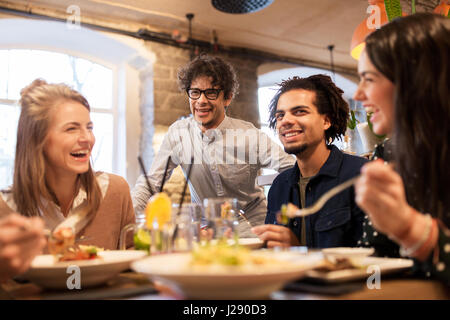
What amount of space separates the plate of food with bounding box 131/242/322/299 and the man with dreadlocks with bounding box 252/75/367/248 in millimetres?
678

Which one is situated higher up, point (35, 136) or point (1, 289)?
point (35, 136)

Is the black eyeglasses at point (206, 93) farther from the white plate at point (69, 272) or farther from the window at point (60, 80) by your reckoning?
the window at point (60, 80)

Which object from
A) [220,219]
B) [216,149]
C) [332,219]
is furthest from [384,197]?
[216,149]

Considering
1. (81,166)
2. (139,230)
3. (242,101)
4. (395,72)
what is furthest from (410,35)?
(242,101)

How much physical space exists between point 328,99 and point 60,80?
12.1ft

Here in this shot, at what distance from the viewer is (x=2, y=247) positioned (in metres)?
0.82

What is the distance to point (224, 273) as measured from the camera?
70 centimetres

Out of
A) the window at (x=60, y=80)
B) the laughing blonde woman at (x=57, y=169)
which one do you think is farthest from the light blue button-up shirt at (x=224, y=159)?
the window at (x=60, y=80)

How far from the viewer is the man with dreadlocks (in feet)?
5.46

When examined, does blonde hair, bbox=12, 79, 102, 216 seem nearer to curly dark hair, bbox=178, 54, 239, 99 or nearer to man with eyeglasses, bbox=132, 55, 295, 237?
man with eyeglasses, bbox=132, 55, 295, 237

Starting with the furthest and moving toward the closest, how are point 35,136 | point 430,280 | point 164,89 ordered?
point 164,89 → point 35,136 → point 430,280

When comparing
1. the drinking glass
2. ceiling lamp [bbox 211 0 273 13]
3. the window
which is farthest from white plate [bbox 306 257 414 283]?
the window

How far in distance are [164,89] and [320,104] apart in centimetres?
341
